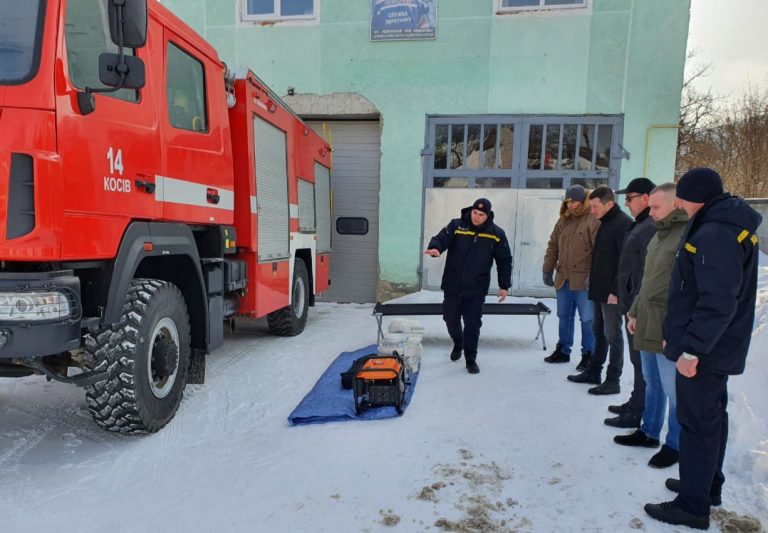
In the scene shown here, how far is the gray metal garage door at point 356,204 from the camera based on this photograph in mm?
9086

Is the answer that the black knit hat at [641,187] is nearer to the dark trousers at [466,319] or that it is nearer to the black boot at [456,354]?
the dark trousers at [466,319]

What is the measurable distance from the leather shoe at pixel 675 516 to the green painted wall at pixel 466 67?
21.7ft

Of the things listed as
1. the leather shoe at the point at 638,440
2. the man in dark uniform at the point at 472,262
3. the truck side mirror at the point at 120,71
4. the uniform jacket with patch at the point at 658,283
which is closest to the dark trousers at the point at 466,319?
the man in dark uniform at the point at 472,262

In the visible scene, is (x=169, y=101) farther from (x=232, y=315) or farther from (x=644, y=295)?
(x=644, y=295)

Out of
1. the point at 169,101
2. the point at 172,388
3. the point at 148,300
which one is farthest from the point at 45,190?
the point at 172,388

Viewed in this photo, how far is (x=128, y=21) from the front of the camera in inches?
98.5

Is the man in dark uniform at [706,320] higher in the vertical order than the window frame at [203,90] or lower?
lower

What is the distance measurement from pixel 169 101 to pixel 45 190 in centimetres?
128

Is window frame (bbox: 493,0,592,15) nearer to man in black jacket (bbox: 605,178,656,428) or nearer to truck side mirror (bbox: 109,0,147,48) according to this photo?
man in black jacket (bbox: 605,178,656,428)

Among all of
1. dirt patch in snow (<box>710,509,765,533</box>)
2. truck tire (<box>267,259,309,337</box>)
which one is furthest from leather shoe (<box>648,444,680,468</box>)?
truck tire (<box>267,259,309,337</box>)

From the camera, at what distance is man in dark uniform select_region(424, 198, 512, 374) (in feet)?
15.9

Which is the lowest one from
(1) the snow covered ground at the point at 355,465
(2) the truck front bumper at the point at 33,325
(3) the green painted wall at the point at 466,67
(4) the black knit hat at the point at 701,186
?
(1) the snow covered ground at the point at 355,465

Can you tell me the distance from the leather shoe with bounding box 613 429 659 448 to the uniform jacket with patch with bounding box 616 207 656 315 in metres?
0.82

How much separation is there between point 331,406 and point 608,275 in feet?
7.99
